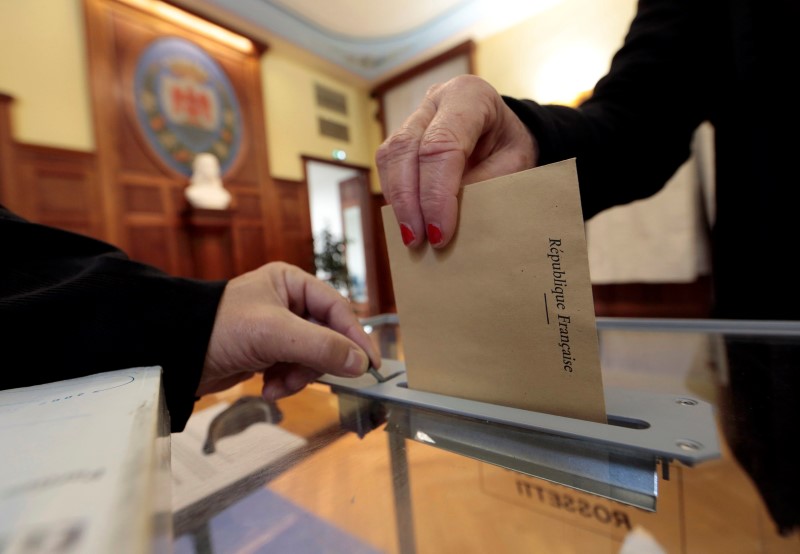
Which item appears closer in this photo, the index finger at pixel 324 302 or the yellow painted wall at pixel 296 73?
the index finger at pixel 324 302

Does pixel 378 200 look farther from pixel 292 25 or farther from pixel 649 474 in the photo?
pixel 649 474

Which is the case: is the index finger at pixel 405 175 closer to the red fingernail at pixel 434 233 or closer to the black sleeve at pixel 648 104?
the red fingernail at pixel 434 233

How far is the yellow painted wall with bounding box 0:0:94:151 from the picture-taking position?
1.95 metres

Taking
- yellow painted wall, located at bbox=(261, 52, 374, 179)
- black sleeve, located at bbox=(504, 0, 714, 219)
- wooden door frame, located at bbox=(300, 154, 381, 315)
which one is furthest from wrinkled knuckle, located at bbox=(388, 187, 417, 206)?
wooden door frame, located at bbox=(300, 154, 381, 315)

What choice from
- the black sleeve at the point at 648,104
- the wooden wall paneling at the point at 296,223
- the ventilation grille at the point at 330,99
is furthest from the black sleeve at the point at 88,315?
the ventilation grille at the point at 330,99

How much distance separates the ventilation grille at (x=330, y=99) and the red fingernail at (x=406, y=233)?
11.8 ft

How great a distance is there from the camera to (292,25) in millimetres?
2885

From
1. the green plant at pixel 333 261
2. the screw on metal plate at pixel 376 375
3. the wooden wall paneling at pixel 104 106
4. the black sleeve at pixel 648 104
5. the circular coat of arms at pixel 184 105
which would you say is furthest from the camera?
the green plant at pixel 333 261

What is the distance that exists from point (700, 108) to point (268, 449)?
947 mm

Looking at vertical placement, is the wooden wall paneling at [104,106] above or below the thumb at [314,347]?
above

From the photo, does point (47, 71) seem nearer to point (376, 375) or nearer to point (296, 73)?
point (296, 73)

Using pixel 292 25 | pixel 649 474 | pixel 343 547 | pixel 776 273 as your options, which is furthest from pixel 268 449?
pixel 292 25

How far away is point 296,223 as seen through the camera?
3.31m

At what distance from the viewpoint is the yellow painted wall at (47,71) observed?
6.39 feet
